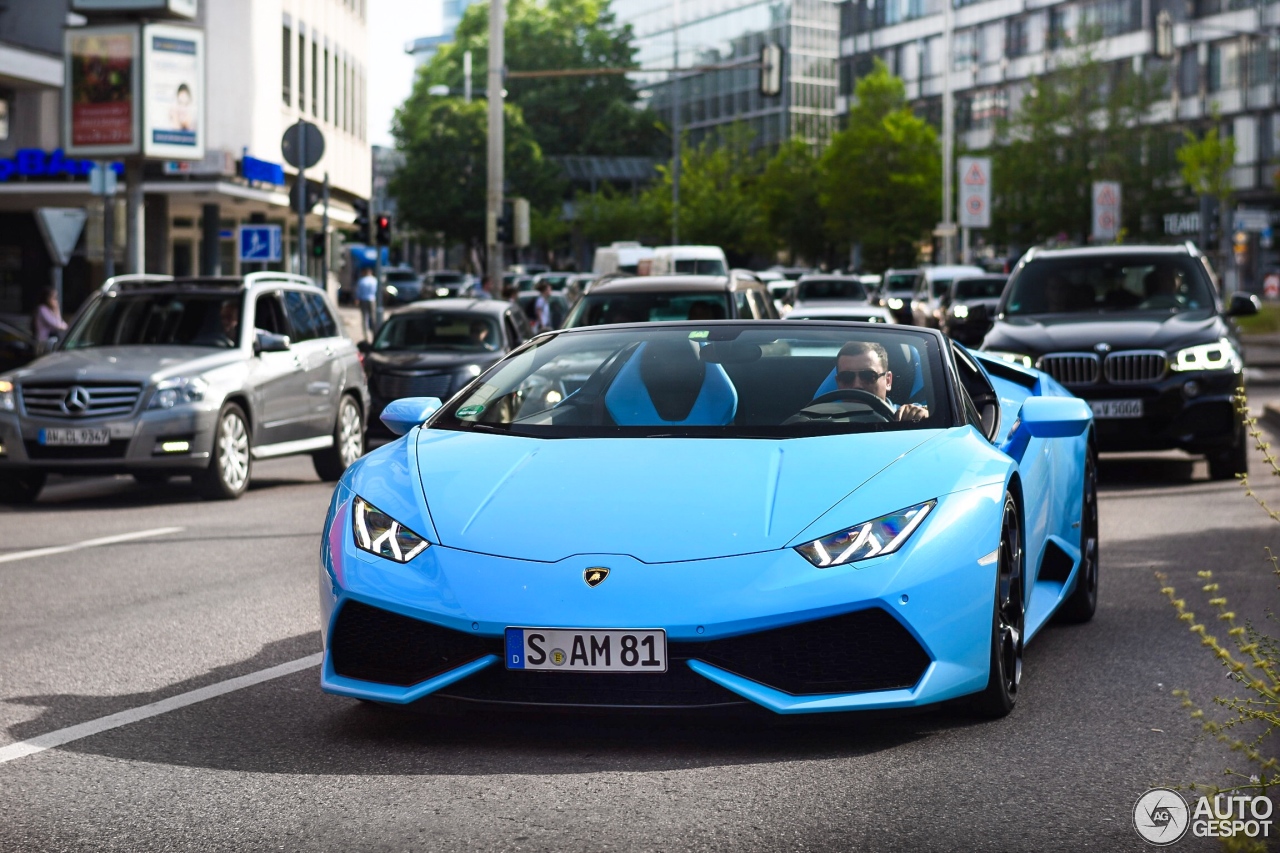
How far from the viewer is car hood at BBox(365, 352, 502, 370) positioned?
64.8 feet

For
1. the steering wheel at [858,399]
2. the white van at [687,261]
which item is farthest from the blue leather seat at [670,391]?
the white van at [687,261]

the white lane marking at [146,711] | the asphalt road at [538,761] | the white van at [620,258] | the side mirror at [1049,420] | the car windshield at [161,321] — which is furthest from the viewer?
the white van at [620,258]

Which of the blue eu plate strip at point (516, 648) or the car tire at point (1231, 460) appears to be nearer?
the blue eu plate strip at point (516, 648)

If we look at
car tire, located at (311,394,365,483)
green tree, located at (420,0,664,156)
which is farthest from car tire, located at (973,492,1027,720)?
green tree, located at (420,0,664,156)

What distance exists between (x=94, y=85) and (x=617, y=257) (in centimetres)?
2192

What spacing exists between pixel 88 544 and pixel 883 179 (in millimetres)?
61368

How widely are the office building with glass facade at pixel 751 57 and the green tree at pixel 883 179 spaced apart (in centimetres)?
3525

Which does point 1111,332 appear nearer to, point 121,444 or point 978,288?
point 121,444

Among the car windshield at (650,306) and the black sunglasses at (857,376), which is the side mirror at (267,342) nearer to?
the car windshield at (650,306)

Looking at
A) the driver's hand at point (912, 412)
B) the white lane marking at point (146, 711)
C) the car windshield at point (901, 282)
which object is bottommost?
the white lane marking at point (146, 711)

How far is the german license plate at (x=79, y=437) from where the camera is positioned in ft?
46.2

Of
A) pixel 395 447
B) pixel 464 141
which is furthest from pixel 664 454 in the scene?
pixel 464 141

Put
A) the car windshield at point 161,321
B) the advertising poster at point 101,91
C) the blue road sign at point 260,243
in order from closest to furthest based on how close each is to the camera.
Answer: the car windshield at point 161,321 < the advertising poster at point 101,91 < the blue road sign at point 260,243

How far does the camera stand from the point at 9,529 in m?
12.7
